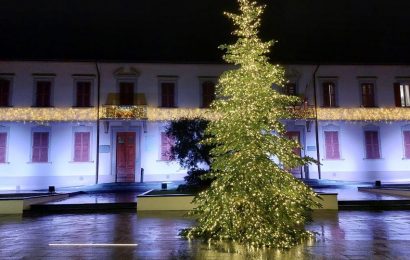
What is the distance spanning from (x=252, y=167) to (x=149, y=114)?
14323 millimetres

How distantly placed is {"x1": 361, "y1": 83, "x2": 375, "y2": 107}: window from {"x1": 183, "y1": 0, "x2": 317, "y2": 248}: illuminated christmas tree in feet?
53.2

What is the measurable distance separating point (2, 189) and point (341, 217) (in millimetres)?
17808

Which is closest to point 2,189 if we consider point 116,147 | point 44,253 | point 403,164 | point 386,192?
point 116,147

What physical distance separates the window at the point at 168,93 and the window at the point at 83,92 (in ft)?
14.7

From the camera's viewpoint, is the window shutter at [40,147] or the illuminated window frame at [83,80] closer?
the window shutter at [40,147]

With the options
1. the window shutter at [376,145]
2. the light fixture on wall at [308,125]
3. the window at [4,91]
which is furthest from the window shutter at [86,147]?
the window shutter at [376,145]

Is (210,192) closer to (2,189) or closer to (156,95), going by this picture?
(156,95)

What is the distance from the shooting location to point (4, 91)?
2048 cm

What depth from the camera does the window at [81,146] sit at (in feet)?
66.9

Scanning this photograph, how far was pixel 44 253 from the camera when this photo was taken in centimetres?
678

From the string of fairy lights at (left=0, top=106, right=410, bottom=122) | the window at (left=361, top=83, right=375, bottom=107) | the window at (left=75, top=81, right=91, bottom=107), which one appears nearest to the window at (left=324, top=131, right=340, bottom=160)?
the string of fairy lights at (left=0, top=106, right=410, bottom=122)

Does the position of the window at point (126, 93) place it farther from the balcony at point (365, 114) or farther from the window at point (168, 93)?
the balcony at point (365, 114)

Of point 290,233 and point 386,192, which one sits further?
point 386,192

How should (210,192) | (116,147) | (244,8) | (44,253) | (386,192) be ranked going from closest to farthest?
(44,253) → (210,192) → (244,8) → (386,192) → (116,147)
